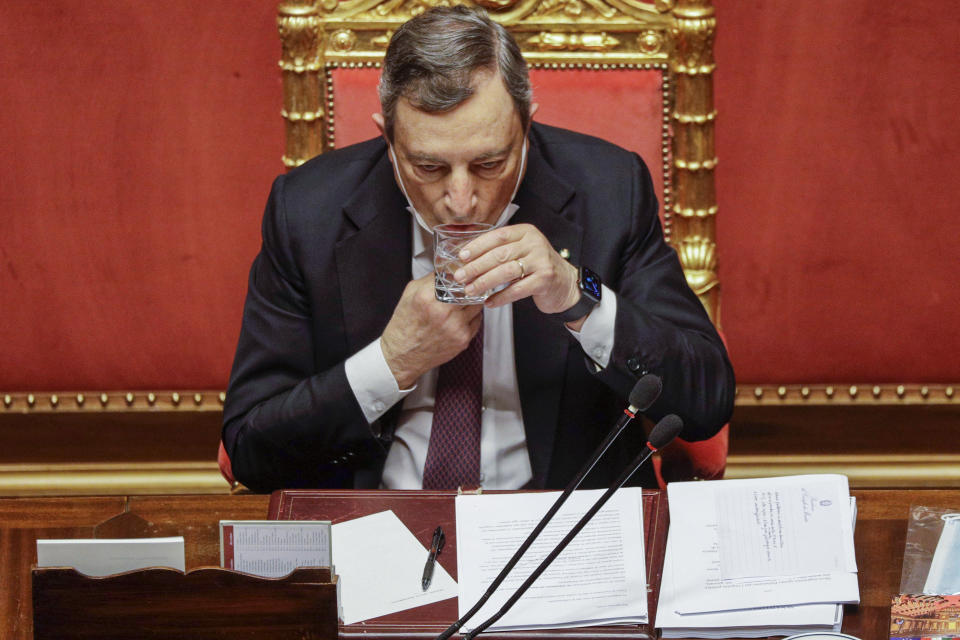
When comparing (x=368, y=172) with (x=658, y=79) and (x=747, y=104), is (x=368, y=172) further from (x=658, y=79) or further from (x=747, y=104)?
(x=747, y=104)

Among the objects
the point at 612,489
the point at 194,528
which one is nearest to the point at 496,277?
the point at 612,489

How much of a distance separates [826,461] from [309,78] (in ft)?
5.50

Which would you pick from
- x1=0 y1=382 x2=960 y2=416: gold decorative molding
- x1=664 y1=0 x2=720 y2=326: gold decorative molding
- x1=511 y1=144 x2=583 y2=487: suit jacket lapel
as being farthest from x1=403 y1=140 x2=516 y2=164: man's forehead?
x1=0 y1=382 x2=960 y2=416: gold decorative molding

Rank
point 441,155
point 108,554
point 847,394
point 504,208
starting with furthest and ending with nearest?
point 847,394
point 504,208
point 441,155
point 108,554

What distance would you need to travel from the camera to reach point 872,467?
2.92 metres

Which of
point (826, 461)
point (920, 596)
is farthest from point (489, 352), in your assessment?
point (826, 461)

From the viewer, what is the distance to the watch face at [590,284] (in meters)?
1.56

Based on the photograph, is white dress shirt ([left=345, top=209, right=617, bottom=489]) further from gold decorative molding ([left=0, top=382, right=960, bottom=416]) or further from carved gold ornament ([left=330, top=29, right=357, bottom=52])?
gold decorative molding ([left=0, top=382, right=960, bottom=416])

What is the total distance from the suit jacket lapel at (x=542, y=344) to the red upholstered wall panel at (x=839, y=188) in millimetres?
1015

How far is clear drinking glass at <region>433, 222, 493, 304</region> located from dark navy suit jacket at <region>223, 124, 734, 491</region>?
0.92 feet

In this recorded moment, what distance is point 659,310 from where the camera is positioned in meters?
1.75

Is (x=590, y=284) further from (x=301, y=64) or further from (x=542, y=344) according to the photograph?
(x=301, y=64)

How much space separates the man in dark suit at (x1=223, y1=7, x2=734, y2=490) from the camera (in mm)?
1561

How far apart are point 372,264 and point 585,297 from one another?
39 cm
